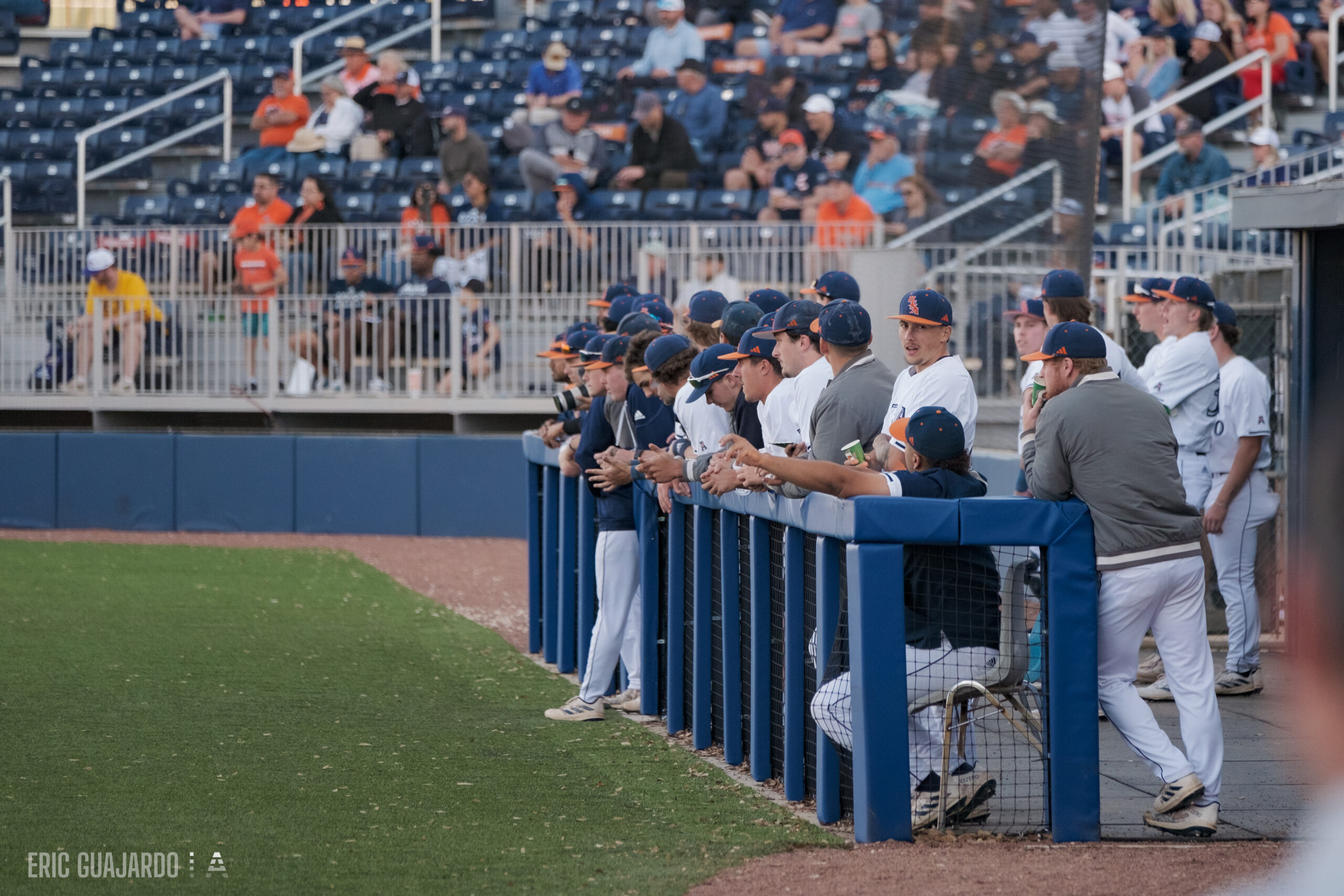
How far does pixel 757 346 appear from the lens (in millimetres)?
6008

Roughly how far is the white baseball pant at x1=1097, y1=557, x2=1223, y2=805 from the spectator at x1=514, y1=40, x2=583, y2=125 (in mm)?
15759

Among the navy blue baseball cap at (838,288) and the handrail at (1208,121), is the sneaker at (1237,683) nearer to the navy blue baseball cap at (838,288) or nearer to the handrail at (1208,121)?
the navy blue baseball cap at (838,288)

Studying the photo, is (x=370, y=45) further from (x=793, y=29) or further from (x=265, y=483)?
(x=265, y=483)

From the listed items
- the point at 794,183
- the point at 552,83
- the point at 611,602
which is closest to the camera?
the point at 611,602

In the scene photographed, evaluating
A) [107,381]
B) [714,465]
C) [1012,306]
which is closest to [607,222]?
[107,381]

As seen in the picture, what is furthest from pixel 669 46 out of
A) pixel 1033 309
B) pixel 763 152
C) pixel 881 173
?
pixel 1033 309

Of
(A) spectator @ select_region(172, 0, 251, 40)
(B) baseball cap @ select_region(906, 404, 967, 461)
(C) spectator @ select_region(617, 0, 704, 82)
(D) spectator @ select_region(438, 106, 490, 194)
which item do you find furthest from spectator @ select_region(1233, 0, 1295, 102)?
(A) spectator @ select_region(172, 0, 251, 40)

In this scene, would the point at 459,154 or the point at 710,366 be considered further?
the point at 459,154

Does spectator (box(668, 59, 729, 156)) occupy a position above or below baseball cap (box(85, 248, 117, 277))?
above

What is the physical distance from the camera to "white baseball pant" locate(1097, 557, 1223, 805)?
4.97 metres

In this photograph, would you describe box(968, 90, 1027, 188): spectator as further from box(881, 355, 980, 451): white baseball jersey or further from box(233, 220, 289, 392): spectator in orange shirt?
box(233, 220, 289, 392): spectator in orange shirt

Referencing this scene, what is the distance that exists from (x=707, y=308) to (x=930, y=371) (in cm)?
213

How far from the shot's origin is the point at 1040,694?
197 inches

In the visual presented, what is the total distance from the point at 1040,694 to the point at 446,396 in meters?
11.7
